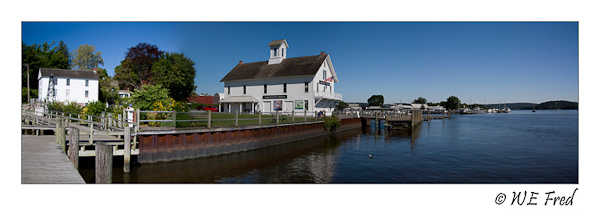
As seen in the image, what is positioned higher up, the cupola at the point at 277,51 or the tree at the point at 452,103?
the cupola at the point at 277,51

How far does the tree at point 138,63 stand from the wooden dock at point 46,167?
35484 mm

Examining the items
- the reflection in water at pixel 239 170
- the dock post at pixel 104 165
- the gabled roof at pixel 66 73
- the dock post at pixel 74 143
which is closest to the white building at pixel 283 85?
the gabled roof at pixel 66 73

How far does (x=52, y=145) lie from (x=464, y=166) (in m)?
17.2

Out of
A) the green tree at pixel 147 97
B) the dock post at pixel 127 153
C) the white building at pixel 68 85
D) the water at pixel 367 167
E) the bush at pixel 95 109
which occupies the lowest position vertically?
the water at pixel 367 167

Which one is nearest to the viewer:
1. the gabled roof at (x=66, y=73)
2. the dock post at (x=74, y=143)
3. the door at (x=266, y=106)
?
the dock post at (x=74, y=143)

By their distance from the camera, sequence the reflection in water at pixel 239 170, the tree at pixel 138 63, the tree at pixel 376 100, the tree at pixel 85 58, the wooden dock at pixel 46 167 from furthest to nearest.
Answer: the tree at pixel 376 100 < the tree at pixel 85 58 < the tree at pixel 138 63 < the reflection in water at pixel 239 170 < the wooden dock at pixel 46 167

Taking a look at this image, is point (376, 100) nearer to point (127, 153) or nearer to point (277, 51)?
point (277, 51)

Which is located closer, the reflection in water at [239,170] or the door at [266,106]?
the reflection in water at [239,170]

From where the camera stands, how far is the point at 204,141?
15.4 metres

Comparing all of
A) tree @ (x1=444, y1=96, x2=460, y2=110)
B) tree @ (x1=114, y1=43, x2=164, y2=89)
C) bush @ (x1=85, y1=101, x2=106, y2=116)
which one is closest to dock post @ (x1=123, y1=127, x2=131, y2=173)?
bush @ (x1=85, y1=101, x2=106, y2=116)

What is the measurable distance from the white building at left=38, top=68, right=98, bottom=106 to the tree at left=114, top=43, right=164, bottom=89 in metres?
3.65

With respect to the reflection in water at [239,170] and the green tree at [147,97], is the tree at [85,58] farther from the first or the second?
the reflection in water at [239,170]

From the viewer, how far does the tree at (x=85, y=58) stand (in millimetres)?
55844

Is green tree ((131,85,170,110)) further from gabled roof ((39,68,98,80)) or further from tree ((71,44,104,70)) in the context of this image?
tree ((71,44,104,70))
